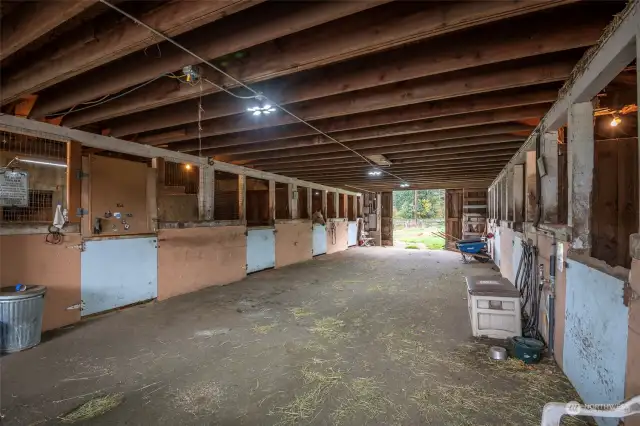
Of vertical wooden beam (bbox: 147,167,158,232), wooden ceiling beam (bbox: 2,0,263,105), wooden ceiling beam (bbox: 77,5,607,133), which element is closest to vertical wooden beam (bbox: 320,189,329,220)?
vertical wooden beam (bbox: 147,167,158,232)

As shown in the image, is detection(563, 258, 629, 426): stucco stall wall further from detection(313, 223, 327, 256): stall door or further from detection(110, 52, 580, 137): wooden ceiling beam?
detection(313, 223, 327, 256): stall door

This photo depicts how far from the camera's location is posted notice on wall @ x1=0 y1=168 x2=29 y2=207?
10.4ft

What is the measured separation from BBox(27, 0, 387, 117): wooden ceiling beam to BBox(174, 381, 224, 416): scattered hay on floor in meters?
2.50

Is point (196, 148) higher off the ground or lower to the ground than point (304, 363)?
higher

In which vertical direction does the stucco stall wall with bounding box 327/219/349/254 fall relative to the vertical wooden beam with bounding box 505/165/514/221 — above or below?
below

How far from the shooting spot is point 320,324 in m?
3.74

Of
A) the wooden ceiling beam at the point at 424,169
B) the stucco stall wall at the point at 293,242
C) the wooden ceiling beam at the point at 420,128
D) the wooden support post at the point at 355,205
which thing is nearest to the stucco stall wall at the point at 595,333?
the wooden ceiling beam at the point at 420,128

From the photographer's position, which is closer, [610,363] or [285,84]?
[610,363]

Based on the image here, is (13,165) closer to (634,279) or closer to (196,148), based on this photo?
(196,148)

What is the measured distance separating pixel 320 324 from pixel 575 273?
257 centimetres

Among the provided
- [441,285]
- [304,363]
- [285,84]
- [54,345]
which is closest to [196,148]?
[285,84]

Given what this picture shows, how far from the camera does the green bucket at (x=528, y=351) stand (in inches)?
106

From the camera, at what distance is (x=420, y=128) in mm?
4074

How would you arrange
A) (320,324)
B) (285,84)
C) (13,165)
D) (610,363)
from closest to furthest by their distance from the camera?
(610,363), (285,84), (13,165), (320,324)
